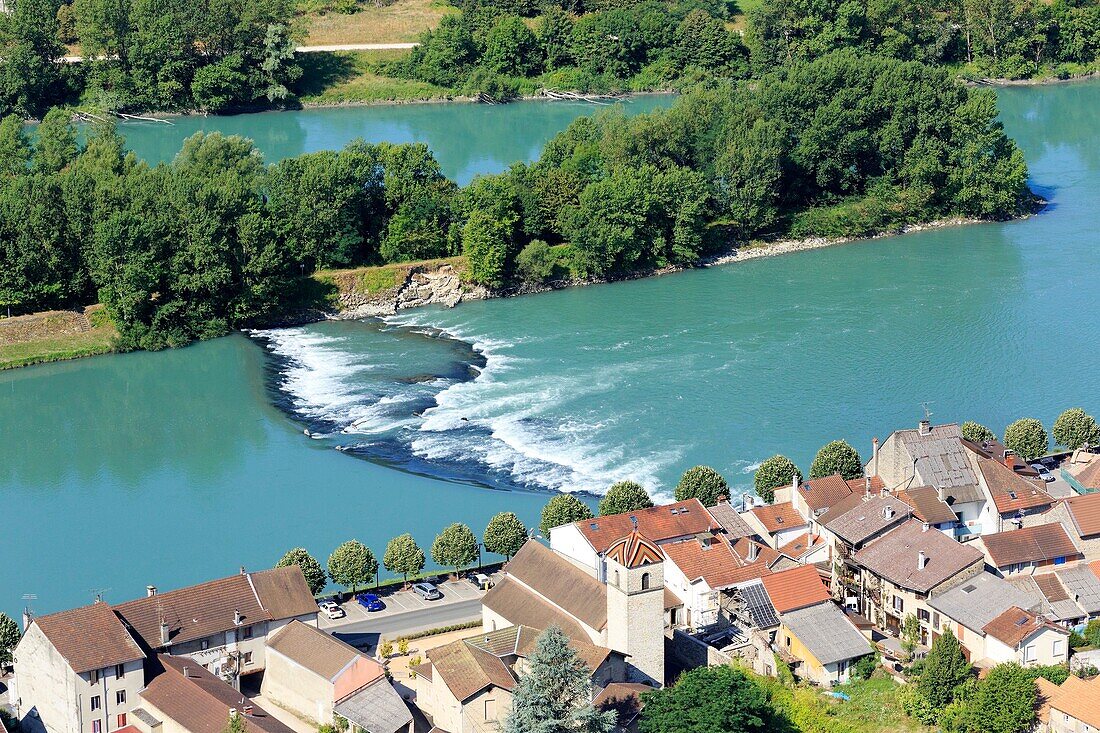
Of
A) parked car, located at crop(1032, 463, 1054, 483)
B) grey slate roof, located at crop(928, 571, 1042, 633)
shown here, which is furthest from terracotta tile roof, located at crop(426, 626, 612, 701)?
parked car, located at crop(1032, 463, 1054, 483)

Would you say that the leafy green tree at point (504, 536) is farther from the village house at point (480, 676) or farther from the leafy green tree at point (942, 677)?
the leafy green tree at point (942, 677)

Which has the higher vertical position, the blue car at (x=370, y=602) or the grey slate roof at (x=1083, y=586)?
the grey slate roof at (x=1083, y=586)

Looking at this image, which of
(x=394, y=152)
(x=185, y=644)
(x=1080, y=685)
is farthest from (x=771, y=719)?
(x=394, y=152)

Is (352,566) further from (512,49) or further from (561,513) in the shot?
(512,49)

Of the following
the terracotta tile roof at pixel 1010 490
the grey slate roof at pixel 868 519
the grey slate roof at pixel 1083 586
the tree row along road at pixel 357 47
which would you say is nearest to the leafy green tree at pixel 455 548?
the grey slate roof at pixel 868 519

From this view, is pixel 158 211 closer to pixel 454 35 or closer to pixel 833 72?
pixel 833 72

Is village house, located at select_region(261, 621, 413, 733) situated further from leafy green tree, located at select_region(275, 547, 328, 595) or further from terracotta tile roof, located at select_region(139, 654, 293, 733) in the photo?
leafy green tree, located at select_region(275, 547, 328, 595)
